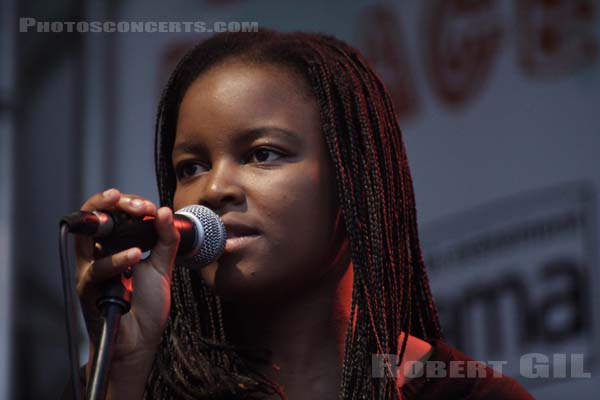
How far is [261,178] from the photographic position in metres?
1.59

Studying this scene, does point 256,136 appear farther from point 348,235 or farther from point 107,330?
point 107,330

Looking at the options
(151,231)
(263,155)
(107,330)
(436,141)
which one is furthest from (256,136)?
(436,141)

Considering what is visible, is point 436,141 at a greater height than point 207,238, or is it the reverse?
point 436,141

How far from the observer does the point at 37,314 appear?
3.51 metres

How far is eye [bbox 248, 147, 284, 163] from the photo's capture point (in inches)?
63.6

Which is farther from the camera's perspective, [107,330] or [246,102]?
[246,102]

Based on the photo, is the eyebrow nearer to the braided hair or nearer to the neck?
the braided hair

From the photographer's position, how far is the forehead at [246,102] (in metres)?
1.63

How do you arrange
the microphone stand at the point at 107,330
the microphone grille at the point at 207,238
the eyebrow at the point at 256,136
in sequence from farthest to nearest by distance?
1. the eyebrow at the point at 256,136
2. the microphone grille at the point at 207,238
3. the microphone stand at the point at 107,330

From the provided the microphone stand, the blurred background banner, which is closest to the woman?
the microphone stand

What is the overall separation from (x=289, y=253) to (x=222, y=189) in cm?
15

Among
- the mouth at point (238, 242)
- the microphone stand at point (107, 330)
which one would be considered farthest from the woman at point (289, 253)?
the microphone stand at point (107, 330)

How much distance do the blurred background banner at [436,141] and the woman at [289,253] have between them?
905 mm

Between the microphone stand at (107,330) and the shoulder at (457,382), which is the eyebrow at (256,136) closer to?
the microphone stand at (107,330)
